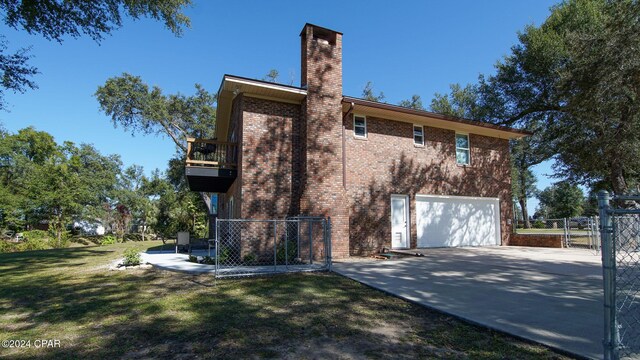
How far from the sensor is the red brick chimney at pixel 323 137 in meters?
11.1

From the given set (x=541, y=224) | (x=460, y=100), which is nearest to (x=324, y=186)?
(x=460, y=100)

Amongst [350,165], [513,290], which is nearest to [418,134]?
[350,165]

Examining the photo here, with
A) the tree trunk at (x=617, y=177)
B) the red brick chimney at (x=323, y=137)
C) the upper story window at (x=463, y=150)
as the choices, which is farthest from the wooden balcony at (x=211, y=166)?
the tree trunk at (x=617, y=177)

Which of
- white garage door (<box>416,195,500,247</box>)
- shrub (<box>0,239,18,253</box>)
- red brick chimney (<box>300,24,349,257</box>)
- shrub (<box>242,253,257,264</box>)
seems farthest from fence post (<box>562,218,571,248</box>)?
shrub (<box>0,239,18,253</box>)

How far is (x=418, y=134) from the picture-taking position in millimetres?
14508

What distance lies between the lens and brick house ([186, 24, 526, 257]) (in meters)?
11.2

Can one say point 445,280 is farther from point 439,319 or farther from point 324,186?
point 324,186

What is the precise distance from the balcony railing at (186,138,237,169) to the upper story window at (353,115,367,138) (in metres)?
4.55

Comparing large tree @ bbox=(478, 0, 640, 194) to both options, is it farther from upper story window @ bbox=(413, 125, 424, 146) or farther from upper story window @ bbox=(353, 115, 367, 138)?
upper story window @ bbox=(353, 115, 367, 138)

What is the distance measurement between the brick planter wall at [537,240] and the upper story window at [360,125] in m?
9.39

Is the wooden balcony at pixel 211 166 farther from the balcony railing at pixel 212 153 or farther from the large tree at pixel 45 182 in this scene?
the large tree at pixel 45 182

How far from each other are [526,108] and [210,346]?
71.7 ft

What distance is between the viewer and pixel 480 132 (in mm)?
16109

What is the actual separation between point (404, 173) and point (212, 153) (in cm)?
774
